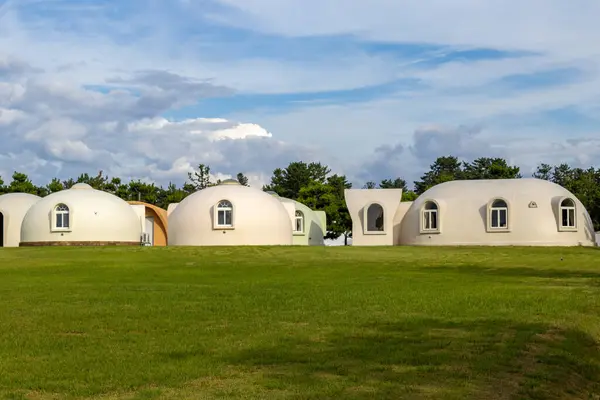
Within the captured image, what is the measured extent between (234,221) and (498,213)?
15417 millimetres

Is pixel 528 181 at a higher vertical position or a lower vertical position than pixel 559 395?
higher

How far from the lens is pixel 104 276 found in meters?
26.5

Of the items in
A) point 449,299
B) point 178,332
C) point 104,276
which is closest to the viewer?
point 178,332

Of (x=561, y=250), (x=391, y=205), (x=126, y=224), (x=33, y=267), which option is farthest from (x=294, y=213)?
(x=33, y=267)

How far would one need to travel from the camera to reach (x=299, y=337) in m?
12.5

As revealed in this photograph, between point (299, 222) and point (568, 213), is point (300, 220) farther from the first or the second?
point (568, 213)

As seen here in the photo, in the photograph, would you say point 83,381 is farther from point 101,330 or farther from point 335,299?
point 335,299

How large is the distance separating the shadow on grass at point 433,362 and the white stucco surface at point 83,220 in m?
38.5

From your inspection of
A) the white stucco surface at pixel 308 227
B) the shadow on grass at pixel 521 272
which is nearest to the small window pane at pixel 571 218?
the white stucco surface at pixel 308 227

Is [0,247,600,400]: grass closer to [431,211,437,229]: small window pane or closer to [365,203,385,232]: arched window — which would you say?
[431,211,437,229]: small window pane

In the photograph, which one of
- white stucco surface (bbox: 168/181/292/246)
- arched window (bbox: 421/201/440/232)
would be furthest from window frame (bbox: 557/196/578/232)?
white stucco surface (bbox: 168/181/292/246)

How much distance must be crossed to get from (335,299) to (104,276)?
10800 millimetres

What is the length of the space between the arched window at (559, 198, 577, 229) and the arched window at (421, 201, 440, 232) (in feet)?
24.0

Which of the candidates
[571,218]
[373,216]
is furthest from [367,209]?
[571,218]
